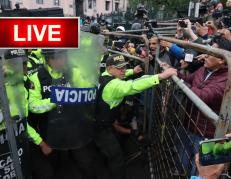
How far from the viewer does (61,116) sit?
10.0ft

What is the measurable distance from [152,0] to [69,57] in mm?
18475

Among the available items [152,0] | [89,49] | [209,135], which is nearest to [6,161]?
[89,49]

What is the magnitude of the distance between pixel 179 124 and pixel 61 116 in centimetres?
112

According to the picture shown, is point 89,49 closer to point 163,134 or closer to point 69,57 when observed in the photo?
point 69,57

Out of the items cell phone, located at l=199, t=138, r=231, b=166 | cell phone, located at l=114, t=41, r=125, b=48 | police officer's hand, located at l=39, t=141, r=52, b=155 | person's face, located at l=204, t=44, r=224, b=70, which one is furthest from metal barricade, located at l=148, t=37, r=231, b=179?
cell phone, located at l=114, t=41, r=125, b=48

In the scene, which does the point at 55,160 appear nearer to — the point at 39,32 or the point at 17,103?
the point at 17,103

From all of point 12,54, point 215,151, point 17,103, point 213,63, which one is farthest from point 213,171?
point 12,54

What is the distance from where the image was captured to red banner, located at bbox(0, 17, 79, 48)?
7.02 ft

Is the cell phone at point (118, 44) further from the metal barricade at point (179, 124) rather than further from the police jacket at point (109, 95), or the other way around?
the police jacket at point (109, 95)

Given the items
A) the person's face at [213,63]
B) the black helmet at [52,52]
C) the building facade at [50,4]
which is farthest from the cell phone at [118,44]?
the building facade at [50,4]

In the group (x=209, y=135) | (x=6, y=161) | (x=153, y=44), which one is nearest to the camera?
(x=209, y=135)

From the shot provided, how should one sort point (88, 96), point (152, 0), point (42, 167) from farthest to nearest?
1. point (152, 0)
2. point (42, 167)
3. point (88, 96)

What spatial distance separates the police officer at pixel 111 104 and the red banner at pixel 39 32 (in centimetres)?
109

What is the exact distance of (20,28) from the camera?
2158 millimetres
